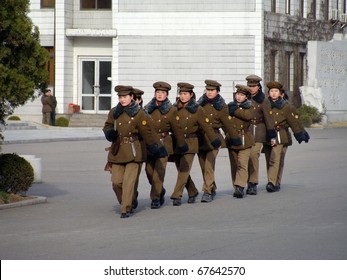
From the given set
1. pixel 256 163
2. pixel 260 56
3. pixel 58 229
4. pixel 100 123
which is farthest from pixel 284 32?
pixel 58 229

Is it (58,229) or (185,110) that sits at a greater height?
(185,110)

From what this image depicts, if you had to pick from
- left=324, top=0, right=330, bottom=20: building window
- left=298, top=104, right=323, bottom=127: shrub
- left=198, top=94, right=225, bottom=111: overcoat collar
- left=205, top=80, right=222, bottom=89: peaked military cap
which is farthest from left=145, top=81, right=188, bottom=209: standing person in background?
left=324, top=0, right=330, bottom=20: building window

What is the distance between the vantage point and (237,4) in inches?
2124

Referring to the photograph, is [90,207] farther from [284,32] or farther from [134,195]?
[284,32]

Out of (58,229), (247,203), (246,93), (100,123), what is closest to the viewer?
(58,229)

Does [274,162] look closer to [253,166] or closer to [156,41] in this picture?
[253,166]

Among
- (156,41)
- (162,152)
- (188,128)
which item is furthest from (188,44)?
(162,152)

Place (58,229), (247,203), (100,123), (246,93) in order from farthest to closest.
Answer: (100,123) → (246,93) → (247,203) → (58,229)

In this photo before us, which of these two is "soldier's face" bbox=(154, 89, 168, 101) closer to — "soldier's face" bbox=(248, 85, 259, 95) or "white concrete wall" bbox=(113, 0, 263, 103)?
"soldier's face" bbox=(248, 85, 259, 95)

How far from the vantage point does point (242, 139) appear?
63.5ft

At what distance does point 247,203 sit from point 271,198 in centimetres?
89

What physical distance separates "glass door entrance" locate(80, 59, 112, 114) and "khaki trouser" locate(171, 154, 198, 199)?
37.2 meters

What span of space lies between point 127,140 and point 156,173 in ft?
4.06
